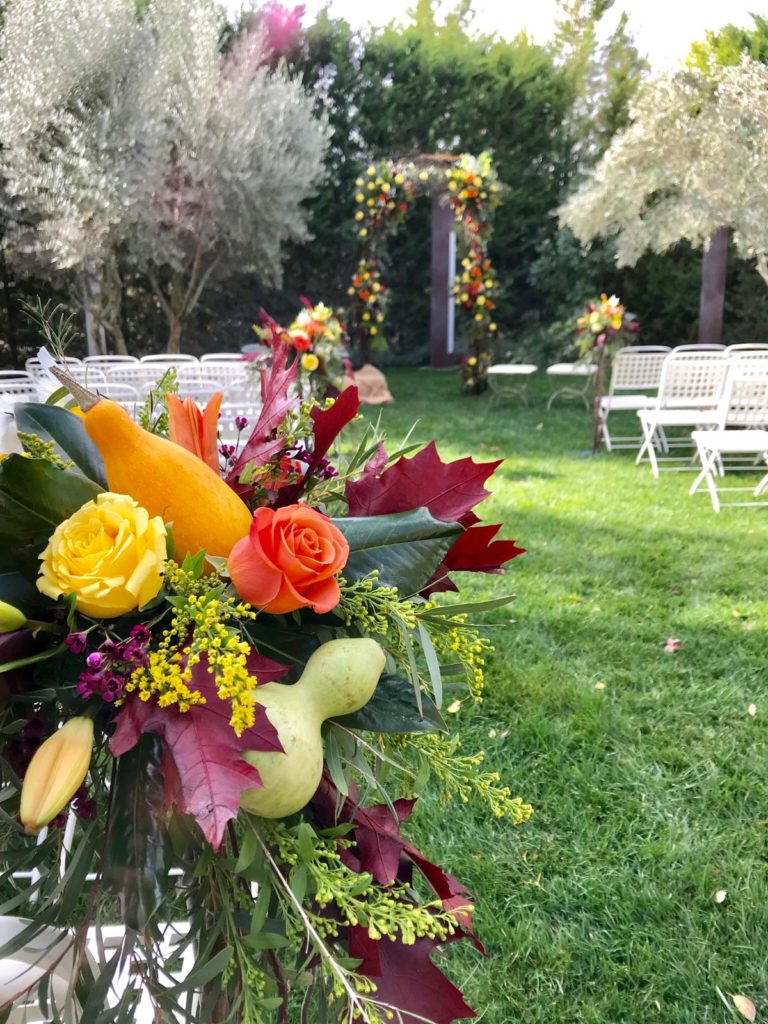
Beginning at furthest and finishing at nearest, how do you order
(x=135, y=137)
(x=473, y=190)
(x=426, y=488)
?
(x=473, y=190) < (x=135, y=137) < (x=426, y=488)

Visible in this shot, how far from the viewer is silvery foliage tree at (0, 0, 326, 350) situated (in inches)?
372

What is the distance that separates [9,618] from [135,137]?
419 inches

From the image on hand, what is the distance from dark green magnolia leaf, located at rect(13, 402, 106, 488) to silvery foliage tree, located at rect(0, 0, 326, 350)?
10126mm

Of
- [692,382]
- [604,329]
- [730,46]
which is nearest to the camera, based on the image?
[692,382]

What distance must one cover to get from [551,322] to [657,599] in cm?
1216

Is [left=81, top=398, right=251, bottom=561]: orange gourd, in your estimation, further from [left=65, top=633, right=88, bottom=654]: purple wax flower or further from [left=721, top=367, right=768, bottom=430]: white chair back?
[left=721, top=367, right=768, bottom=430]: white chair back

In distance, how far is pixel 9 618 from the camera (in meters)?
0.58

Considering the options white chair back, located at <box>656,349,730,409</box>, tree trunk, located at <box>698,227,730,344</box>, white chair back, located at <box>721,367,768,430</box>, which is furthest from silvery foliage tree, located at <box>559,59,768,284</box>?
white chair back, located at <box>721,367,768,430</box>

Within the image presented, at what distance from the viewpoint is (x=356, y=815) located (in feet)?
2.47

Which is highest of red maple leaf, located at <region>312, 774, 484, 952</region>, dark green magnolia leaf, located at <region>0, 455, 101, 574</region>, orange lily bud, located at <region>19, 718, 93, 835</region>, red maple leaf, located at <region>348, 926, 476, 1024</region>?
dark green magnolia leaf, located at <region>0, 455, 101, 574</region>

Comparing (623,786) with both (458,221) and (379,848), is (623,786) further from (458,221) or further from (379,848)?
(458,221)

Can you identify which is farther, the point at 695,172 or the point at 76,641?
the point at 695,172

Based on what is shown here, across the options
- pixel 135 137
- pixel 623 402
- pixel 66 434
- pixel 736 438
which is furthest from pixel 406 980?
pixel 135 137

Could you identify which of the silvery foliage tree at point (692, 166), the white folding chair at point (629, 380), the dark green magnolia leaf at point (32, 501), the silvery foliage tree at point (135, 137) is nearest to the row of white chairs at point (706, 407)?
the white folding chair at point (629, 380)
